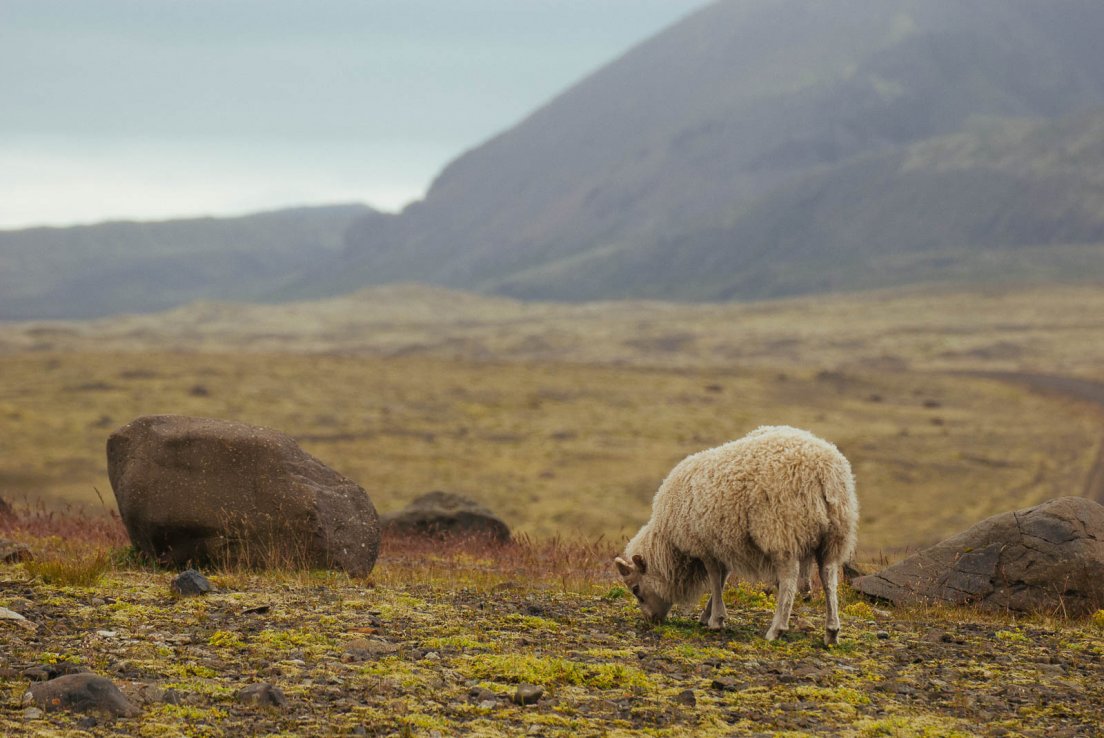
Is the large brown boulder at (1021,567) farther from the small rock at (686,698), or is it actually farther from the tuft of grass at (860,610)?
the small rock at (686,698)

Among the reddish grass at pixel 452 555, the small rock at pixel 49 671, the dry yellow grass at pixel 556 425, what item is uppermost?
the small rock at pixel 49 671

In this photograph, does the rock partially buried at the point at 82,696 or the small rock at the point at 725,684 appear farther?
the small rock at the point at 725,684

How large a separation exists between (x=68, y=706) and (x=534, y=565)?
8490 mm

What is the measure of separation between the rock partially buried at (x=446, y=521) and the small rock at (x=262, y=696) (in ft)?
37.6

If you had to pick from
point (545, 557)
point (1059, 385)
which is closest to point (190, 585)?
point (545, 557)

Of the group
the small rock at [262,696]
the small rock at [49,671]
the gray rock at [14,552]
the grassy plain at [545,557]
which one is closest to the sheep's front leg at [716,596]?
the grassy plain at [545,557]

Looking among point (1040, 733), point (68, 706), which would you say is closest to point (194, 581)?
point (68, 706)

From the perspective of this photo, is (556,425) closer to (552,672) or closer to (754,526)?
(754,526)

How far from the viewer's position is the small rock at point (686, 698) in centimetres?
912

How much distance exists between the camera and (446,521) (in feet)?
68.4

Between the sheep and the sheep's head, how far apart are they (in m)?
0.01

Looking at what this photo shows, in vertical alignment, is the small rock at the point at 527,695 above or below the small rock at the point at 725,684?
above

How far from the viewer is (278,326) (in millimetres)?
164250

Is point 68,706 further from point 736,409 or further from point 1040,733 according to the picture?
point 736,409
